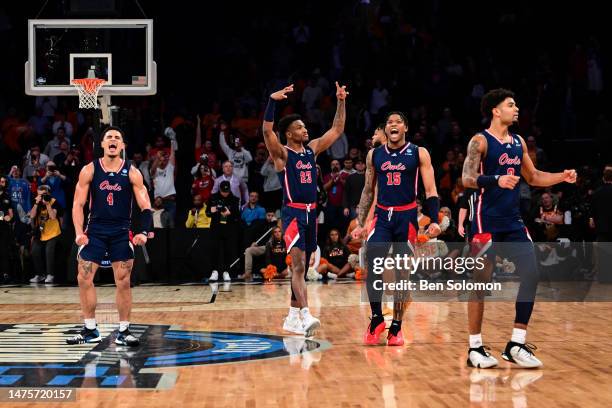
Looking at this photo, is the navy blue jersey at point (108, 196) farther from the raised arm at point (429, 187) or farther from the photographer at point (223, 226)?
the photographer at point (223, 226)

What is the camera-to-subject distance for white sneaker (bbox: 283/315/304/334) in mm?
10328

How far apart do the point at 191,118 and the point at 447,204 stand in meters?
6.65

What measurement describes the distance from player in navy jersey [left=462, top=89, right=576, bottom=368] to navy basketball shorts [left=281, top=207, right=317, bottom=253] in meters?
2.64

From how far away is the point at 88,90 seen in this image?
587 inches

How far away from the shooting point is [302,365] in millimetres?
8078

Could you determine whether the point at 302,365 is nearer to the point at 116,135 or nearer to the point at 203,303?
the point at 116,135

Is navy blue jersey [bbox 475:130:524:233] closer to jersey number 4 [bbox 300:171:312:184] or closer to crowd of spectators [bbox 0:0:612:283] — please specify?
jersey number 4 [bbox 300:171:312:184]

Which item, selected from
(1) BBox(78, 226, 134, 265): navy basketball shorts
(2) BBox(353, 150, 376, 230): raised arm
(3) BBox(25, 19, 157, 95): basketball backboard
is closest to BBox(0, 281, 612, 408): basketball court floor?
(1) BBox(78, 226, 134, 265): navy basketball shorts

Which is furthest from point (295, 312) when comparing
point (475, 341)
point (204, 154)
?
point (204, 154)

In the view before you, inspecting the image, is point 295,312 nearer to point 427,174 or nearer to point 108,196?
point 427,174

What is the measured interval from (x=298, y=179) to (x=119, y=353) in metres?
2.87

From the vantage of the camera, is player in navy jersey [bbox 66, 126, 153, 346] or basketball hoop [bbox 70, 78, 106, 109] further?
basketball hoop [bbox 70, 78, 106, 109]

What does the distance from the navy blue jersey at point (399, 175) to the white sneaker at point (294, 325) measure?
1769mm

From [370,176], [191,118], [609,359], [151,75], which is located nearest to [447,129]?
[191,118]
